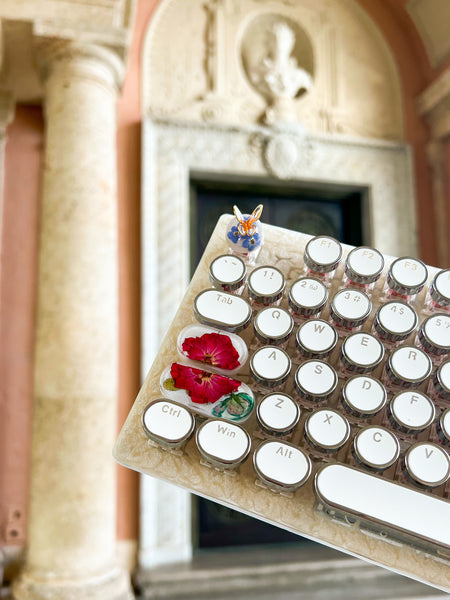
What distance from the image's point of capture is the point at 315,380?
729mm

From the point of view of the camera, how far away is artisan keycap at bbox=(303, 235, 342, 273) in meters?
0.82

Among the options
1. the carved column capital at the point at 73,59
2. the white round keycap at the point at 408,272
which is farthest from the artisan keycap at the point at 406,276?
the carved column capital at the point at 73,59

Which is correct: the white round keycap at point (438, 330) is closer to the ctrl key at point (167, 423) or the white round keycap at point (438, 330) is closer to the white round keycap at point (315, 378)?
the white round keycap at point (315, 378)

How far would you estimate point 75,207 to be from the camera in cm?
A: 225

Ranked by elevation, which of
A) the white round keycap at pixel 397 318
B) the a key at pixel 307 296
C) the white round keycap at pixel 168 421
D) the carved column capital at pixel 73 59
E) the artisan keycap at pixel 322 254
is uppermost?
the carved column capital at pixel 73 59

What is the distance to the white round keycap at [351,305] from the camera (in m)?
0.78

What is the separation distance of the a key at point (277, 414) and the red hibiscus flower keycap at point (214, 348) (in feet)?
0.26

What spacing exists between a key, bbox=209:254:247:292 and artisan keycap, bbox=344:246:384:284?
0.54 ft

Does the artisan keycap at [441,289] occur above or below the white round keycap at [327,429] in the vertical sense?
above

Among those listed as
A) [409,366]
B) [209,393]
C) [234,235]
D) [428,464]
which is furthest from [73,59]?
[428,464]

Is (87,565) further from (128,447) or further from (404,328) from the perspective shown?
(404,328)

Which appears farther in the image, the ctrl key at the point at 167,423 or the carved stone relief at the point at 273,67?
the carved stone relief at the point at 273,67

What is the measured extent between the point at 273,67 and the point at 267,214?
2.84ft

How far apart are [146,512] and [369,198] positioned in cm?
217
